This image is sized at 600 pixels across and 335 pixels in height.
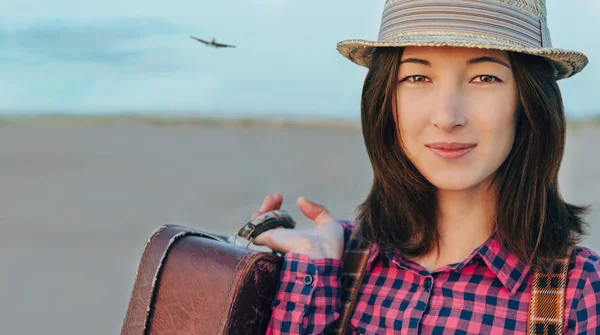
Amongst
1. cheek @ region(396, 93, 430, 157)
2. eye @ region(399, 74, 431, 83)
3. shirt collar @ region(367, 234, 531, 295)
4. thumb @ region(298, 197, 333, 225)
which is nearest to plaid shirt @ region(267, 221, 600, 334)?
shirt collar @ region(367, 234, 531, 295)

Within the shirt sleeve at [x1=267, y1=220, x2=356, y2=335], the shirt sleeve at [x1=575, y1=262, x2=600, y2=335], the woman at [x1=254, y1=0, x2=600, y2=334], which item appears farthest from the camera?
the shirt sleeve at [x1=267, y1=220, x2=356, y2=335]

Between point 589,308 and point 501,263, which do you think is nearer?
point 589,308

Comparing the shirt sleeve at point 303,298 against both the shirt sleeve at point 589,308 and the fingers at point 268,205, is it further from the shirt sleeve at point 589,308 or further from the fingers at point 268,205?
the shirt sleeve at point 589,308

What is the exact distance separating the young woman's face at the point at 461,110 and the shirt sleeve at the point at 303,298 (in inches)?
14.5

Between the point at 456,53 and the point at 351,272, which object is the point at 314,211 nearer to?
the point at 351,272

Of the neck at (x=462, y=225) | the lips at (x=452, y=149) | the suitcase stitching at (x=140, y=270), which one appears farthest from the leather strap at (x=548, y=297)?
the suitcase stitching at (x=140, y=270)

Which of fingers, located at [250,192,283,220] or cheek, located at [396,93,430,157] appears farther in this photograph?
fingers, located at [250,192,283,220]

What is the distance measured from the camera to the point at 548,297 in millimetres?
1571

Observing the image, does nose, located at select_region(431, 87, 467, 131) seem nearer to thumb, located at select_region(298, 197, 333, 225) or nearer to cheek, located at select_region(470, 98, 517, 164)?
cheek, located at select_region(470, 98, 517, 164)

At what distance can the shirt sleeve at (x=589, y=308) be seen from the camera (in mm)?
1500

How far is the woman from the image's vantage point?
1602 millimetres

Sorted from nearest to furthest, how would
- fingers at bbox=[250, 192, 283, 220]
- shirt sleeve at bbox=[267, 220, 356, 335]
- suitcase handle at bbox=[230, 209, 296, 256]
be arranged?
shirt sleeve at bbox=[267, 220, 356, 335], suitcase handle at bbox=[230, 209, 296, 256], fingers at bbox=[250, 192, 283, 220]

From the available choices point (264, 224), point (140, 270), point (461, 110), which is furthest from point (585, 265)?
point (140, 270)

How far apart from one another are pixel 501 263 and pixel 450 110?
0.38 m
